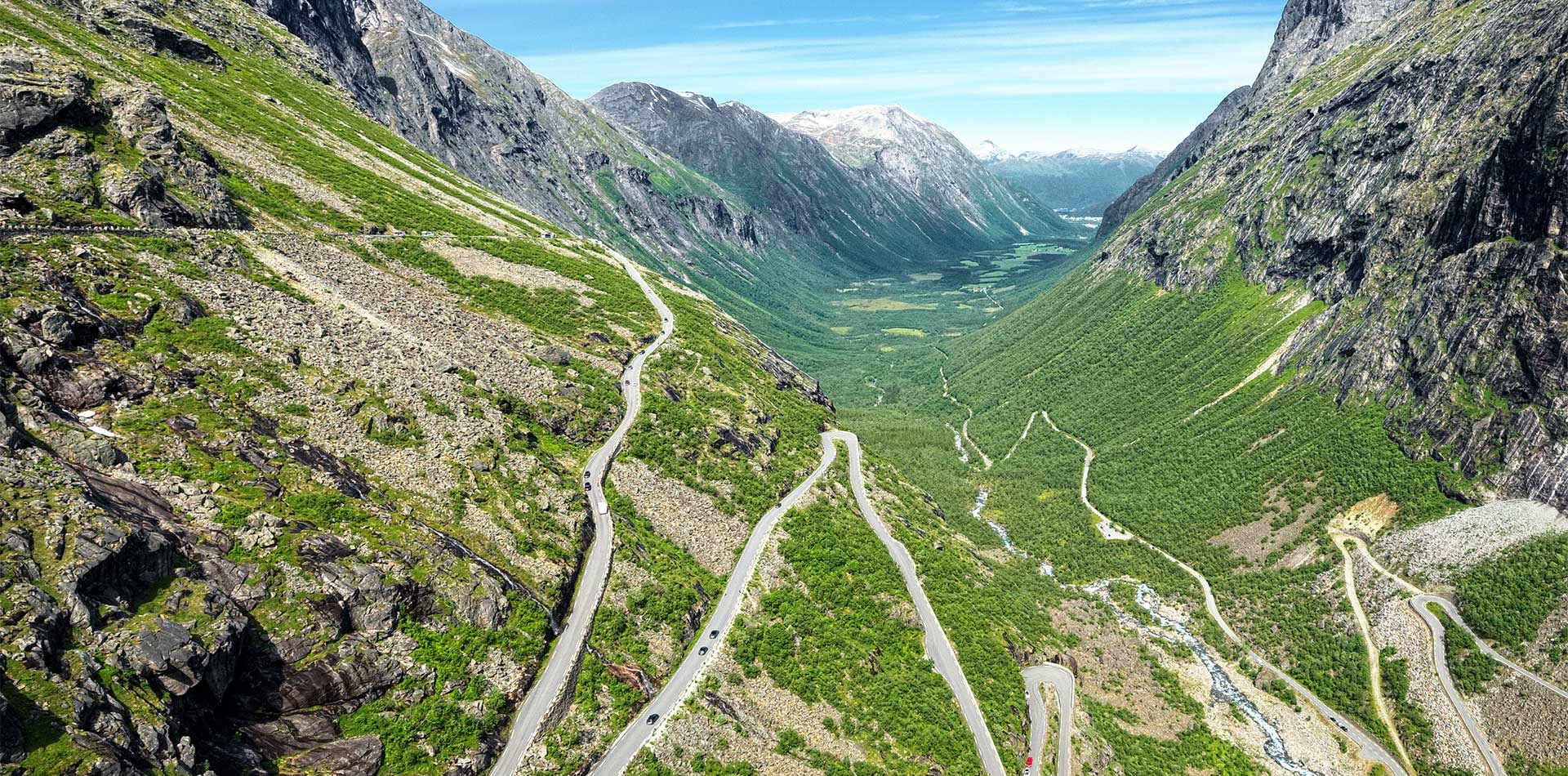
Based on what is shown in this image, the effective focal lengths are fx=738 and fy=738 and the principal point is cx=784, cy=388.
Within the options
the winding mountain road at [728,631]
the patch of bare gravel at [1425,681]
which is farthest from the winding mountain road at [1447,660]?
the winding mountain road at [728,631]

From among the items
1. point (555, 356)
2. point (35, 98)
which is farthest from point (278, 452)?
point (35, 98)

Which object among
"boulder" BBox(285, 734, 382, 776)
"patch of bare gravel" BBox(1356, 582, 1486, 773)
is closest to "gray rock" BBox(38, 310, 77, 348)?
"boulder" BBox(285, 734, 382, 776)

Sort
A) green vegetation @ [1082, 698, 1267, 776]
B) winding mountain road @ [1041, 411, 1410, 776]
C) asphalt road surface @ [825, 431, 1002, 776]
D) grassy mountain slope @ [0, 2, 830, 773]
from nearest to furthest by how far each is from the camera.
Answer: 1. grassy mountain slope @ [0, 2, 830, 773]
2. asphalt road surface @ [825, 431, 1002, 776]
3. green vegetation @ [1082, 698, 1267, 776]
4. winding mountain road @ [1041, 411, 1410, 776]

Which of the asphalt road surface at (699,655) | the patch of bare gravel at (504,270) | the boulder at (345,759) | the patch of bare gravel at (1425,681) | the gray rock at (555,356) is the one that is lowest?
the patch of bare gravel at (1425,681)

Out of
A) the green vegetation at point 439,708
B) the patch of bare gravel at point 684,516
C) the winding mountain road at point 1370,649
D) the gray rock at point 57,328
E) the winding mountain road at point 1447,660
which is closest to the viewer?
the green vegetation at point 439,708

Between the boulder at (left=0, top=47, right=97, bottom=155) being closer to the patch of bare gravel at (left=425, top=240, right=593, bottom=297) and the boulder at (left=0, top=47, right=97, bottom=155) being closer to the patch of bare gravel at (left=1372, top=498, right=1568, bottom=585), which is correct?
the patch of bare gravel at (left=425, top=240, right=593, bottom=297)

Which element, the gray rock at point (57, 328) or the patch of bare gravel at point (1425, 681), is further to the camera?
the patch of bare gravel at point (1425, 681)

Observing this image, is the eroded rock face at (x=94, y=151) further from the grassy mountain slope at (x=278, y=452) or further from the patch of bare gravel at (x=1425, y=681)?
the patch of bare gravel at (x=1425, y=681)

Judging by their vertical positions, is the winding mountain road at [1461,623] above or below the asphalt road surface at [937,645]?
above
